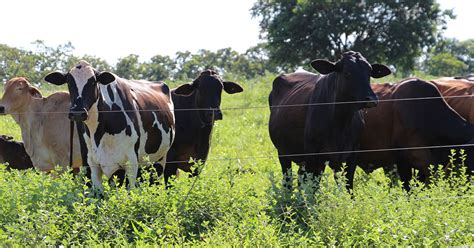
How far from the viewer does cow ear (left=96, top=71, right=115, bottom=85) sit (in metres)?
9.37

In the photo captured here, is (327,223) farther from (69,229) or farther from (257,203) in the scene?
(69,229)

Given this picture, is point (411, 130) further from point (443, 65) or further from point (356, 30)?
point (443, 65)

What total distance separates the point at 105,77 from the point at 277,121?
9.70ft

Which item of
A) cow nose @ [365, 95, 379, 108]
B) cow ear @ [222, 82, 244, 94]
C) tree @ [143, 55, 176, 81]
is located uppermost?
cow nose @ [365, 95, 379, 108]

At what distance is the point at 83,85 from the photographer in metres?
9.16

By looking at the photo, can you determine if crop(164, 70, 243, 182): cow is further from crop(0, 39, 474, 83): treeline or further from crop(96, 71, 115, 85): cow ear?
crop(0, 39, 474, 83): treeline

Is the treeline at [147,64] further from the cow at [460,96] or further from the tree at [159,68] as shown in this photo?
the cow at [460,96]

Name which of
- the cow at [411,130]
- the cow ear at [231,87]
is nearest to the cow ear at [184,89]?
the cow ear at [231,87]

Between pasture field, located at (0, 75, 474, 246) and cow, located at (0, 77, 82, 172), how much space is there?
2415mm

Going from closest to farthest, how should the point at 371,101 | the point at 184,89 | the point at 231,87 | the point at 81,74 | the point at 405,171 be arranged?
the point at 371,101 → the point at 81,74 → the point at 405,171 → the point at 184,89 → the point at 231,87

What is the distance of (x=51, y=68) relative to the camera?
37.4m

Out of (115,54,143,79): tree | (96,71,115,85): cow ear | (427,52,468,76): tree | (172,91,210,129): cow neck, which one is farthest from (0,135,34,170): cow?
(427,52,468,76): tree

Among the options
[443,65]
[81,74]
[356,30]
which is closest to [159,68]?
[443,65]

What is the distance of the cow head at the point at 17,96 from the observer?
473 inches
